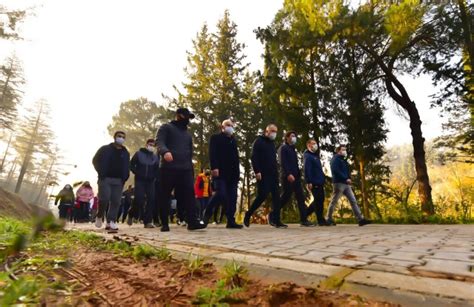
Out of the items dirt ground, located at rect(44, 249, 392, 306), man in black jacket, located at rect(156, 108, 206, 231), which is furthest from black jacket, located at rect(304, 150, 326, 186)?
dirt ground, located at rect(44, 249, 392, 306)

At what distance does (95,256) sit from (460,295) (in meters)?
2.72

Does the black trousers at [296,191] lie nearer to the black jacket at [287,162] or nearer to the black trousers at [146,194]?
the black jacket at [287,162]

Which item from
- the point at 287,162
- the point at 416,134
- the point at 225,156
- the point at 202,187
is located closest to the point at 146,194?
the point at 225,156

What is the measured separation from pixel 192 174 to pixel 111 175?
1786 mm

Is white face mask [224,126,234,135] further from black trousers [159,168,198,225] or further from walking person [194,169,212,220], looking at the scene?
walking person [194,169,212,220]

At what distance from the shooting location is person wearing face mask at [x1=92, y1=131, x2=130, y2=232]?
6.39m

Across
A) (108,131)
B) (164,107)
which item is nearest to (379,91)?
(164,107)

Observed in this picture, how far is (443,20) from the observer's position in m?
12.3

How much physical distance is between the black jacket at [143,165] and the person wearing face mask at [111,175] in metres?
1.11

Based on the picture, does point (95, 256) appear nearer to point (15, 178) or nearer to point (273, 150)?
point (273, 150)

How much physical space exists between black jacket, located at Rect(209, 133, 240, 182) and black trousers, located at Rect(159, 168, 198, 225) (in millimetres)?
970

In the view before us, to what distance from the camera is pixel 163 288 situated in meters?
1.80

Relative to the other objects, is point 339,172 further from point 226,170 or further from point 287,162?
point 226,170

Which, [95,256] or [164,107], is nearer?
[95,256]
